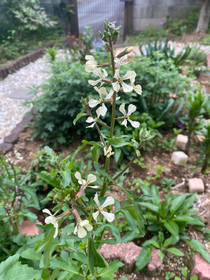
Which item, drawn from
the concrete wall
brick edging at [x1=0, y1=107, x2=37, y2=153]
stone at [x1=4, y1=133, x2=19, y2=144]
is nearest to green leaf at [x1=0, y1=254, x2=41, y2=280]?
brick edging at [x1=0, y1=107, x2=37, y2=153]

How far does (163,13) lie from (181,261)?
29.6 ft

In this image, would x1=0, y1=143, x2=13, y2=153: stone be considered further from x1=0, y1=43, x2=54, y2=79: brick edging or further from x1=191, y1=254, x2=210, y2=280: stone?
x1=0, y1=43, x2=54, y2=79: brick edging

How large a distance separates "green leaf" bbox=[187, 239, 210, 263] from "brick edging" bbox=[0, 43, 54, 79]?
517cm

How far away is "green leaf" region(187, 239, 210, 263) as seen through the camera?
158cm

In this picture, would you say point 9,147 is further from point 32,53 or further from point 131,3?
point 131,3

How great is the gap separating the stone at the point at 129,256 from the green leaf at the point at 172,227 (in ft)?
0.65

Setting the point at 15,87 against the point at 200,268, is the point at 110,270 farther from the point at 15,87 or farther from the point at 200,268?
the point at 15,87

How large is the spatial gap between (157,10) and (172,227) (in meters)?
8.88

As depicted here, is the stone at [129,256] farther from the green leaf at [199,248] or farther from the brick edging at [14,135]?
the brick edging at [14,135]

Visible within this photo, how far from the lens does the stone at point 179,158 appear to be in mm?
2521

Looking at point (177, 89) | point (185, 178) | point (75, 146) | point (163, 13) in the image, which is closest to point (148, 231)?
point (185, 178)

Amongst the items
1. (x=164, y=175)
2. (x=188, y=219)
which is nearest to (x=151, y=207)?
(x=188, y=219)

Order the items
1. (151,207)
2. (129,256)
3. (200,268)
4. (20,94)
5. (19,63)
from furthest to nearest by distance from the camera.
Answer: (19,63) < (20,94) < (151,207) < (129,256) < (200,268)

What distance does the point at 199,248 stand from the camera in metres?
1.64
